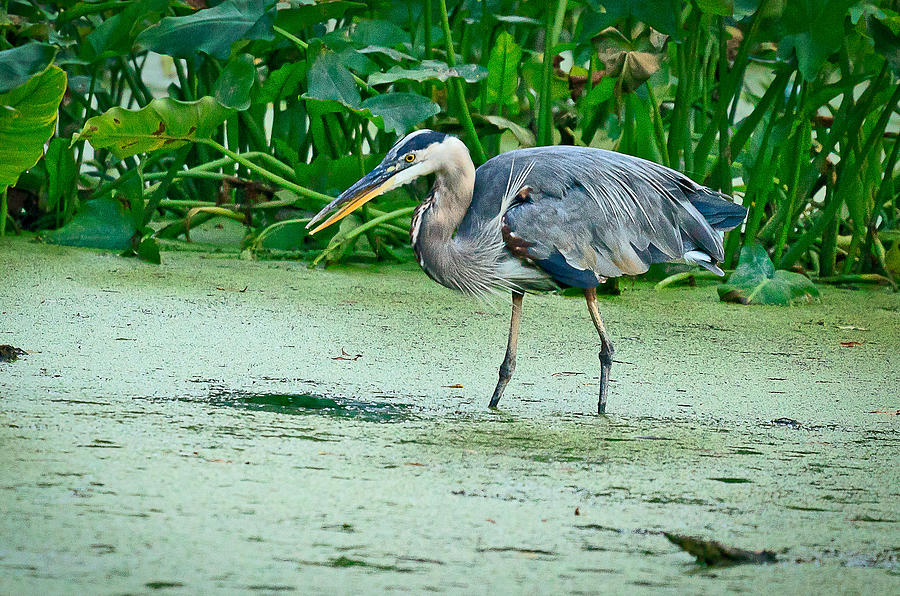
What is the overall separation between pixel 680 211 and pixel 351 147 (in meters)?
1.87

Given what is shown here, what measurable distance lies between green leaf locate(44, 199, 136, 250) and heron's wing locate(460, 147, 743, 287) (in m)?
1.69

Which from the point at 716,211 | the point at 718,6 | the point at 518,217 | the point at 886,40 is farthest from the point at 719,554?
the point at 886,40

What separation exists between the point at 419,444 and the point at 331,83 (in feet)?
5.35

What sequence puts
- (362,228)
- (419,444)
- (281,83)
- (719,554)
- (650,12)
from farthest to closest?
1. (281,83)
2. (362,228)
3. (650,12)
4. (419,444)
5. (719,554)

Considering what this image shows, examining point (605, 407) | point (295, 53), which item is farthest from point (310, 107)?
point (605, 407)

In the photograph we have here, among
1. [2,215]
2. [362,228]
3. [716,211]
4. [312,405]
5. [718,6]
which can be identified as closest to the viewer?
[312,405]

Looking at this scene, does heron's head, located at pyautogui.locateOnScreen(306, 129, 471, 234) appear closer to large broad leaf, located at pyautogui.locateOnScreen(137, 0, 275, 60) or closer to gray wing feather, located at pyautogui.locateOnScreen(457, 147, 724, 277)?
gray wing feather, located at pyautogui.locateOnScreen(457, 147, 724, 277)

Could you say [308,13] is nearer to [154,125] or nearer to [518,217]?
[154,125]

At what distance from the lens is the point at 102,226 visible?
3535mm

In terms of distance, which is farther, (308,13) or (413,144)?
(308,13)

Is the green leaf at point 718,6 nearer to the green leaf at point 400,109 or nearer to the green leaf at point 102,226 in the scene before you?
the green leaf at point 400,109

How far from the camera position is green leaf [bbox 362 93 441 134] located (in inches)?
117

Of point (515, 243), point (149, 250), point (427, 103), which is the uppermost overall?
point (427, 103)

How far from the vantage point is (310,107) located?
337 cm
